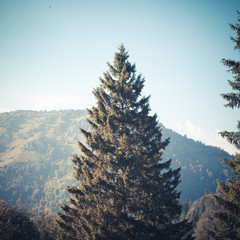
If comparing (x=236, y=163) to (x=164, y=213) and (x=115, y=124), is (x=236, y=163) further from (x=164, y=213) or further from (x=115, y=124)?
(x=115, y=124)

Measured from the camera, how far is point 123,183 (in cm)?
957

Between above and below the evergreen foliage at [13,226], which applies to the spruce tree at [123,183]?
above

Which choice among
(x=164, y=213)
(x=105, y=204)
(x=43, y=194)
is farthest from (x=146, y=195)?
(x=43, y=194)

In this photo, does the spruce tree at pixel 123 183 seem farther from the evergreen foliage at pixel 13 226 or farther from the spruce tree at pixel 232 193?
the evergreen foliage at pixel 13 226

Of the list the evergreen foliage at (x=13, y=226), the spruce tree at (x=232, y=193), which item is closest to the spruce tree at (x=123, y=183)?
the spruce tree at (x=232, y=193)

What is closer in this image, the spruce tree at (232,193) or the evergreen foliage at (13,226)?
the spruce tree at (232,193)

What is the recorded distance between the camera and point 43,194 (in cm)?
18138

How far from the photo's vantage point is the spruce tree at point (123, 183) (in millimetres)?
8836

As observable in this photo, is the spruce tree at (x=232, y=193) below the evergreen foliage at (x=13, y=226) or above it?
above

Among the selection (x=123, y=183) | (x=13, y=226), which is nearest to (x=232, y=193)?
(x=123, y=183)

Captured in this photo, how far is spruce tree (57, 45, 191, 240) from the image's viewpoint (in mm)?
8836

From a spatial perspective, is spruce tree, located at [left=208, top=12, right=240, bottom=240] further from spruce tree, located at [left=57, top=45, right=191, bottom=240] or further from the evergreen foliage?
the evergreen foliage

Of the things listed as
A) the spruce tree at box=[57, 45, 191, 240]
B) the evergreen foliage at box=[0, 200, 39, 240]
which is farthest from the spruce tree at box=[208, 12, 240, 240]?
the evergreen foliage at box=[0, 200, 39, 240]

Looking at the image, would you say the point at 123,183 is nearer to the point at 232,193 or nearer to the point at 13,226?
the point at 232,193
